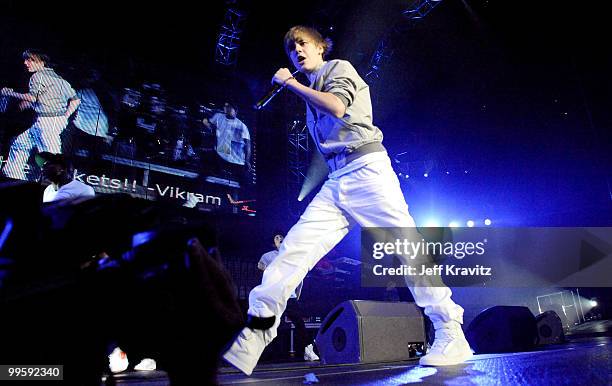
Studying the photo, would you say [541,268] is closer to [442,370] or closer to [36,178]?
[442,370]

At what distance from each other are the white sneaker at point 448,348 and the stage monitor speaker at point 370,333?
100 centimetres

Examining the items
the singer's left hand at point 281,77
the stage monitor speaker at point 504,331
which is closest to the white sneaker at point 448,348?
the singer's left hand at point 281,77

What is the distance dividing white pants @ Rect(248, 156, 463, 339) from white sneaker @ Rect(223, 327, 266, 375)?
1.17ft

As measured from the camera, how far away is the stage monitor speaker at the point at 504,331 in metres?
4.77

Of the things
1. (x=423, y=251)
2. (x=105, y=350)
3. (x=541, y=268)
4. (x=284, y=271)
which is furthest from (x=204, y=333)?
(x=541, y=268)

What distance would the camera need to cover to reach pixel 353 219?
2408mm

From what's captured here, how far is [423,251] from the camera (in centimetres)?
235

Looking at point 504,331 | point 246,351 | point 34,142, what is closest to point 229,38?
point 34,142

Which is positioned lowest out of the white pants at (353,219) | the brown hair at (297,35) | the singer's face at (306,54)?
the white pants at (353,219)

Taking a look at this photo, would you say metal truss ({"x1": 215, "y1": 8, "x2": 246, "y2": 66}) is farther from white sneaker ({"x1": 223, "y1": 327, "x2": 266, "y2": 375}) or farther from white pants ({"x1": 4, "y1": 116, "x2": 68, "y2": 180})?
white sneaker ({"x1": 223, "y1": 327, "x2": 266, "y2": 375})

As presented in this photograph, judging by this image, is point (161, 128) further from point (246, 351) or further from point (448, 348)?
point (448, 348)

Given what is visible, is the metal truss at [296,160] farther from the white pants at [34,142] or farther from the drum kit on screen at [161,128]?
the white pants at [34,142]

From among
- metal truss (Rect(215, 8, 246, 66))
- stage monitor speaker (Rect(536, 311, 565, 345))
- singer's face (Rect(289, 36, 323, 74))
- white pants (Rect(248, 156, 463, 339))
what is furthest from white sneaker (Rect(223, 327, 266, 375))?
metal truss (Rect(215, 8, 246, 66))

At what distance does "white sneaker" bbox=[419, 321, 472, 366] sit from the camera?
2.24 meters
